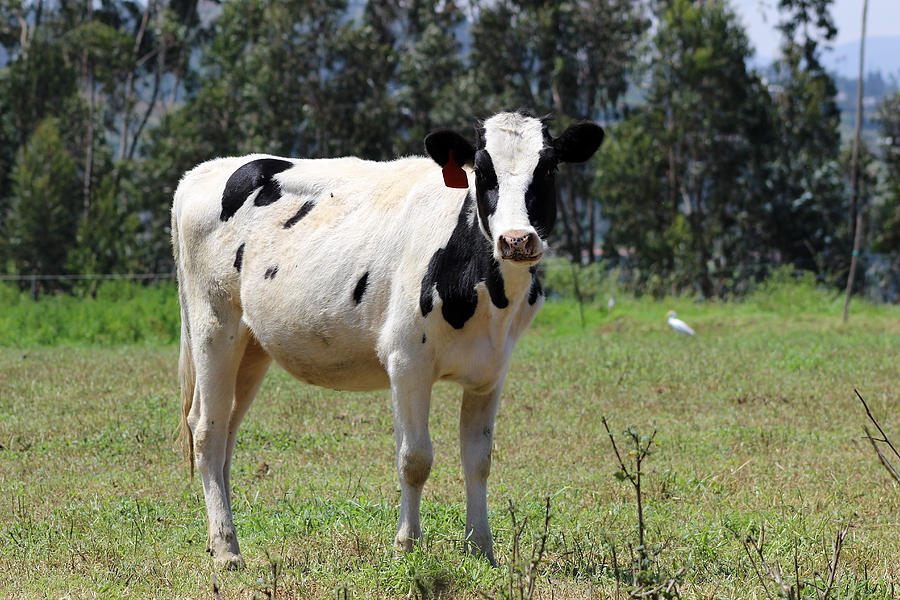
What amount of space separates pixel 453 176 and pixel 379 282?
70 centimetres

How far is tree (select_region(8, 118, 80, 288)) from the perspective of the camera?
3192 centimetres

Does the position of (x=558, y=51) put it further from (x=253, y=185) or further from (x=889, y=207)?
(x=253, y=185)

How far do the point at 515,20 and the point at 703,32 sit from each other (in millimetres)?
7211

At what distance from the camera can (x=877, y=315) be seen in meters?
20.9

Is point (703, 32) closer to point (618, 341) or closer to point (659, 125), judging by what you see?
point (659, 125)

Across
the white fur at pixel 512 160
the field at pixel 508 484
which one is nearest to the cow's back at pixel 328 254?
the white fur at pixel 512 160

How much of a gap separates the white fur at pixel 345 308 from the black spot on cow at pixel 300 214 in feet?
0.16

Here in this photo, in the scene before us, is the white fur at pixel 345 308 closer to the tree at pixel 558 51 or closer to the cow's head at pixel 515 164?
the cow's head at pixel 515 164

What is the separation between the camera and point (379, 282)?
17.3ft

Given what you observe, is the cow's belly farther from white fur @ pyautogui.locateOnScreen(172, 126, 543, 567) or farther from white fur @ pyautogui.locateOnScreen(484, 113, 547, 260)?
white fur @ pyautogui.locateOnScreen(484, 113, 547, 260)

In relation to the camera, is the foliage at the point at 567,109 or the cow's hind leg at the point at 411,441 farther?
the foliage at the point at 567,109

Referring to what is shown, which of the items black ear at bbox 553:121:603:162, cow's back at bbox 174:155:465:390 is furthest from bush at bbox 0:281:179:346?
black ear at bbox 553:121:603:162

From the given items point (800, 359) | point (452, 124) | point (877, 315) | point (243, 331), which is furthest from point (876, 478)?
point (452, 124)

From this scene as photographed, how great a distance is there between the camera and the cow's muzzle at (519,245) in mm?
4301
